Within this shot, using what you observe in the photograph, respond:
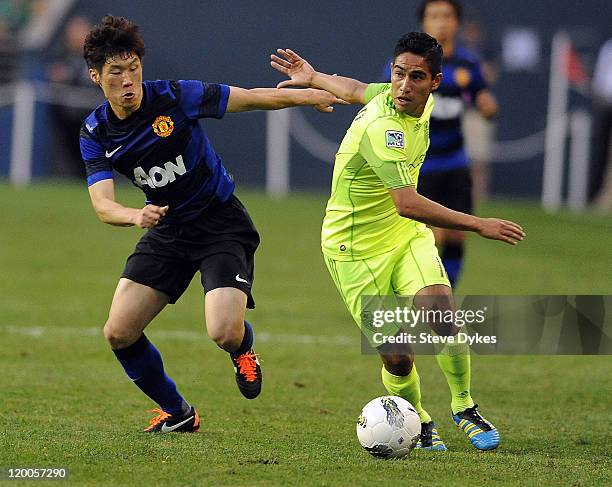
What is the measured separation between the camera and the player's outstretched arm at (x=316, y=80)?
7.42 metres

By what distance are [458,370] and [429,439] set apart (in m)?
0.42

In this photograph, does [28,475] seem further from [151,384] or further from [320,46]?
[320,46]

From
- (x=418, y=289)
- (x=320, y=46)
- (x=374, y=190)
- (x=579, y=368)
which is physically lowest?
(x=579, y=368)

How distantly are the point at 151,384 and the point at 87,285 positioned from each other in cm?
698

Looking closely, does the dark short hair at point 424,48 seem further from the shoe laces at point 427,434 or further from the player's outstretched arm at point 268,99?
the shoe laces at point 427,434

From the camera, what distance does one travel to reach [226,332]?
22.1ft

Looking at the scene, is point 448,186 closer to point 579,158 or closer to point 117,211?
point 117,211

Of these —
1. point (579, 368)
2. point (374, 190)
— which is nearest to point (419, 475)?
point (374, 190)

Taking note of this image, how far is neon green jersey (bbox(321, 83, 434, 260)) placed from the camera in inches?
265

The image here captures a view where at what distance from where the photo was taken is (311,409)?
7871mm

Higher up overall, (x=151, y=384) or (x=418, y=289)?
(x=418, y=289)

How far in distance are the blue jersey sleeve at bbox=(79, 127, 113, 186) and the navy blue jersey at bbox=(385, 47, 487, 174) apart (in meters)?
3.83

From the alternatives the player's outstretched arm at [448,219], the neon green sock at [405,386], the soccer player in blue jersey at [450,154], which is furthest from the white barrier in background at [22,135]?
the player's outstretched arm at [448,219]

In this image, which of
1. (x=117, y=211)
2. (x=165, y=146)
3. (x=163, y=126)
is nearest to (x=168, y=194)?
(x=165, y=146)
